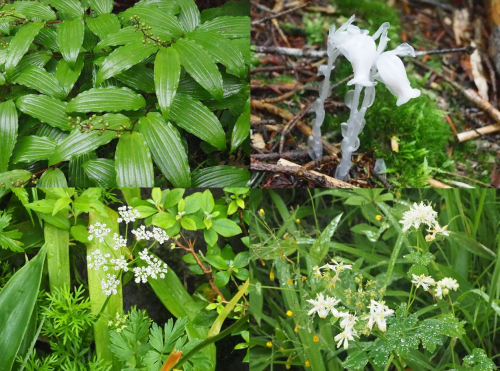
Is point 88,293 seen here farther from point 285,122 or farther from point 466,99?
point 466,99

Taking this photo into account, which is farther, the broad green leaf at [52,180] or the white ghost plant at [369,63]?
the broad green leaf at [52,180]

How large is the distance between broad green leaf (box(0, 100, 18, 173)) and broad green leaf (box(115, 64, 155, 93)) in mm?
319

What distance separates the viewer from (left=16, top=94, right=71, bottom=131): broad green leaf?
1238mm

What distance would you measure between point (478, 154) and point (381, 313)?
944 mm

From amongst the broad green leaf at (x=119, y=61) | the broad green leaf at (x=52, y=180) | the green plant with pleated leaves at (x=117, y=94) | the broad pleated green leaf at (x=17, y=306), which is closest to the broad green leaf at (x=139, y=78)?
the green plant with pleated leaves at (x=117, y=94)

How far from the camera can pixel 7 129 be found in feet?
4.07

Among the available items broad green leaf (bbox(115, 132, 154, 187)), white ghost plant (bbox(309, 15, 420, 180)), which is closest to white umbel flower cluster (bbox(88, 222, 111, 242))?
broad green leaf (bbox(115, 132, 154, 187))

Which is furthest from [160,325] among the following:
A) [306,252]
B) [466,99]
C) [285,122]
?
[466,99]

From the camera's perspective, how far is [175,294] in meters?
1.07

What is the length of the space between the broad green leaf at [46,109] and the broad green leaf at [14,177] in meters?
0.16

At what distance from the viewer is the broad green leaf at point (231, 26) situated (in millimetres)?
1350

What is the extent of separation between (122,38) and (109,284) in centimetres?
68

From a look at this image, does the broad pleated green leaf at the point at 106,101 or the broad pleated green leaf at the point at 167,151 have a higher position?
the broad pleated green leaf at the point at 106,101

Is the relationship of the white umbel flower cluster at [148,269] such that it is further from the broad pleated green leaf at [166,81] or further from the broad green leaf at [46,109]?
the broad green leaf at [46,109]
